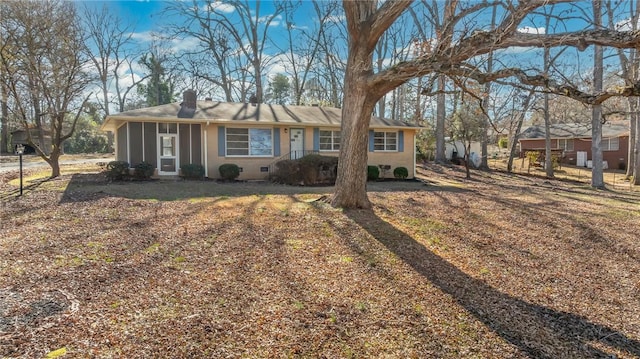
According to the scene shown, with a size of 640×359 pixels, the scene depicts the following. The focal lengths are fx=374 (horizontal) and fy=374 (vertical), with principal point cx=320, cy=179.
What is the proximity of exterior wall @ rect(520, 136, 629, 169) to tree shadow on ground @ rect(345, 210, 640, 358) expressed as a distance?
1113 inches

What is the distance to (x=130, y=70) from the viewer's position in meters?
36.7

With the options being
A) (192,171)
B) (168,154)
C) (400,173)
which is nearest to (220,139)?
(192,171)

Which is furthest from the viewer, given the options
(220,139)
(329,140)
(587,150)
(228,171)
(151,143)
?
(587,150)

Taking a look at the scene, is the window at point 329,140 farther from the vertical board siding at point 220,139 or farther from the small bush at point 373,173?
the vertical board siding at point 220,139

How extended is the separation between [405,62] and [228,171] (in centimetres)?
913

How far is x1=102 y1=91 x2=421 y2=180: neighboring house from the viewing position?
13828 mm

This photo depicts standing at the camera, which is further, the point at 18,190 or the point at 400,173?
the point at 400,173

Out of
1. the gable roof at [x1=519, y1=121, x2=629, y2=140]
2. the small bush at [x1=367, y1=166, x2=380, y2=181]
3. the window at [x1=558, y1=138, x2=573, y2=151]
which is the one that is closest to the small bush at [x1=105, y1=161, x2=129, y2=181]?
the small bush at [x1=367, y1=166, x2=380, y2=181]

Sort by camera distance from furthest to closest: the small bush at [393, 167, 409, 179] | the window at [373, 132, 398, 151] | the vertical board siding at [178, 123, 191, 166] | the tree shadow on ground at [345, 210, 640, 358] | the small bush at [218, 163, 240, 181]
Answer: the window at [373, 132, 398, 151]
the small bush at [393, 167, 409, 179]
the vertical board siding at [178, 123, 191, 166]
the small bush at [218, 163, 240, 181]
the tree shadow on ground at [345, 210, 640, 358]

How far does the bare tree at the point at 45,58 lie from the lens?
13.8m

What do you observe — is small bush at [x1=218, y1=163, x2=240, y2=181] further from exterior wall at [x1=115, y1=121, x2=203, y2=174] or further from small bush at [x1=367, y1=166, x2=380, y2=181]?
small bush at [x1=367, y1=166, x2=380, y2=181]

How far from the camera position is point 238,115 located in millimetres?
15328

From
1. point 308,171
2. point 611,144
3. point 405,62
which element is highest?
point 405,62

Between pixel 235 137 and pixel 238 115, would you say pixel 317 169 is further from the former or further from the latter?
pixel 238 115
